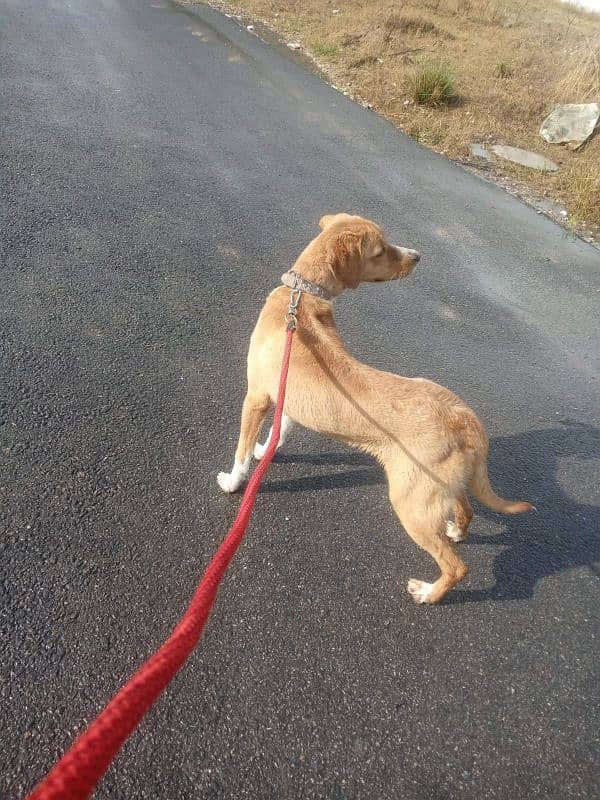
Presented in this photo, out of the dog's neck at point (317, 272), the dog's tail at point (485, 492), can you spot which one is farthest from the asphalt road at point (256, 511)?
the dog's neck at point (317, 272)

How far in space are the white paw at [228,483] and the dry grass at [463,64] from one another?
8030mm

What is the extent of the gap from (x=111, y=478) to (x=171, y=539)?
0.59 meters

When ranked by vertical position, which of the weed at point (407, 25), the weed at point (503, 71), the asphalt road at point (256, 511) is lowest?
the asphalt road at point (256, 511)

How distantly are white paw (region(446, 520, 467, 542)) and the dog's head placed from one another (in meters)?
1.74

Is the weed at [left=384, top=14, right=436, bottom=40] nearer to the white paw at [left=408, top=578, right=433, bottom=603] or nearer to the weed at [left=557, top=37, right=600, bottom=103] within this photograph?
the weed at [left=557, top=37, right=600, bottom=103]

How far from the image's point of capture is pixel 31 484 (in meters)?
3.07

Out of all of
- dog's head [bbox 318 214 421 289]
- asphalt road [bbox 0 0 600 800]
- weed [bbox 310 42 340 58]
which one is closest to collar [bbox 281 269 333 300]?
dog's head [bbox 318 214 421 289]

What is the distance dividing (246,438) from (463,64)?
14.7 metres

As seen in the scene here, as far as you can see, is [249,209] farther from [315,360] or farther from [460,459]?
[460,459]

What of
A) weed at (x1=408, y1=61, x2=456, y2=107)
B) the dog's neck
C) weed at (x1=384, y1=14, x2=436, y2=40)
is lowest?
the dog's neck

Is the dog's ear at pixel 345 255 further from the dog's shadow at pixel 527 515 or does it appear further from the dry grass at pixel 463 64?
the dry grass at pixel 463 64

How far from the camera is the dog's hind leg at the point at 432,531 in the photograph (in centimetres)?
270

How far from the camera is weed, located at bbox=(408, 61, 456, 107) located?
35.3 feet

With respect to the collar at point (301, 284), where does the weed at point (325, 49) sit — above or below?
above
